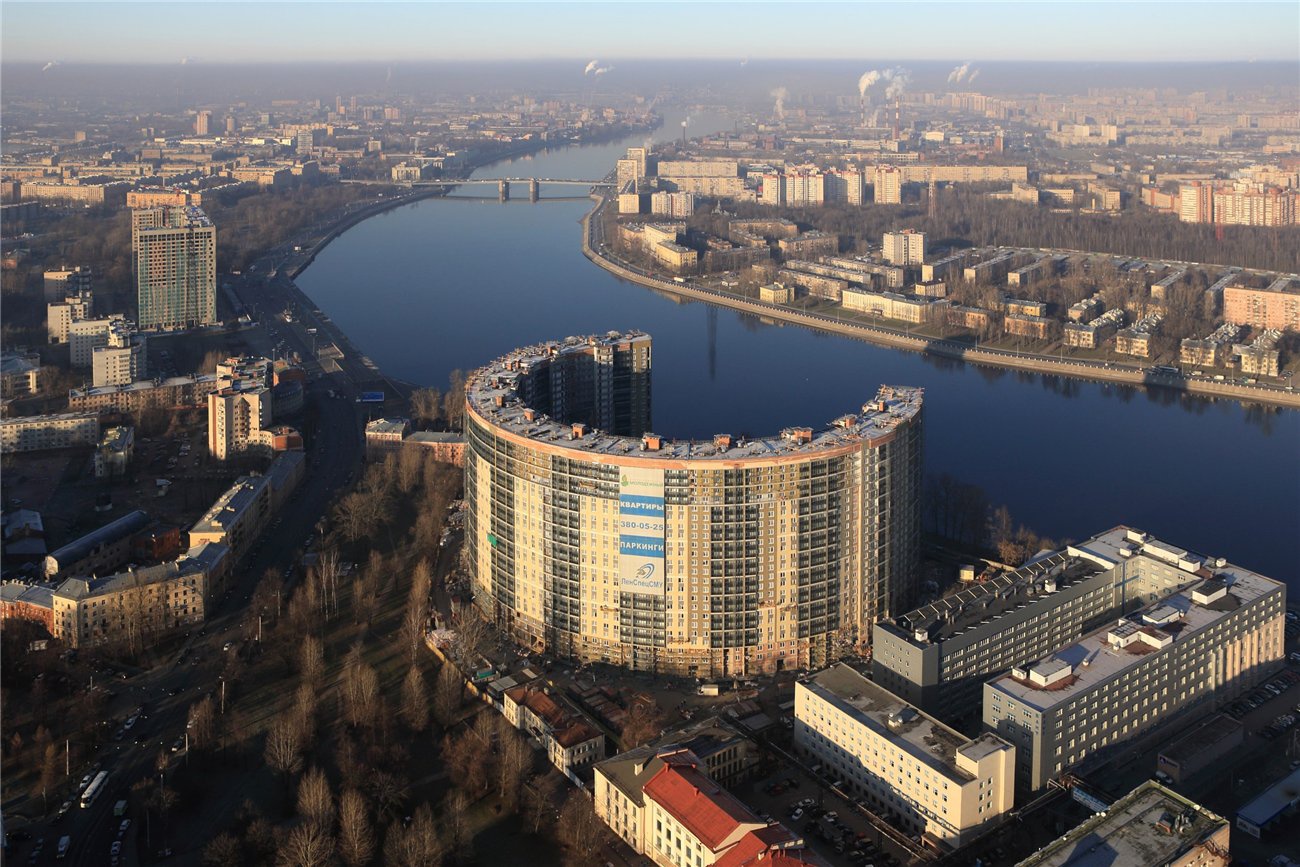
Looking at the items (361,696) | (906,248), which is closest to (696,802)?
(361,696)

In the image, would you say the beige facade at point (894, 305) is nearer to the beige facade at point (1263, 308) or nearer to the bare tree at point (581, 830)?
the beige facade at point (1263, 308)

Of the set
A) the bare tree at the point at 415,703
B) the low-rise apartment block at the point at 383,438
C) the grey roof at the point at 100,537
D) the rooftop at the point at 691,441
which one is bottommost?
the bare tree at the point at 415,703

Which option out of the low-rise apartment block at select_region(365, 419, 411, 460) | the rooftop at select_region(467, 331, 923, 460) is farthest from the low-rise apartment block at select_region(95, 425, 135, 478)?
the rooftop at select_region(467, 331, 923, 460)

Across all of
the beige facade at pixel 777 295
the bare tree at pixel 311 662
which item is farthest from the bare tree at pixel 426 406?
the beige facade at pixel 777 295

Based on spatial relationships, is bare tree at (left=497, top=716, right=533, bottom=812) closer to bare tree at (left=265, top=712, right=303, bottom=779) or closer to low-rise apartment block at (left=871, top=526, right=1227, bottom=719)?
bare tree at (left=265, top=712, right=303, bottom=779)

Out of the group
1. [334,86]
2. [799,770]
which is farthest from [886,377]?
[334,86]

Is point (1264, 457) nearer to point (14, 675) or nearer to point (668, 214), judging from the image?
point (14, 675)

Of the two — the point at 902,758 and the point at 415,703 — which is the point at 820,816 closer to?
the point at 902,758
